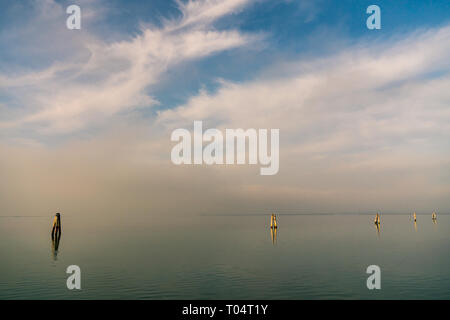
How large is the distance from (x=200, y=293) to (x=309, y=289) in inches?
284

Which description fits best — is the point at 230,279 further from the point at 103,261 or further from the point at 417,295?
the point at 103,261

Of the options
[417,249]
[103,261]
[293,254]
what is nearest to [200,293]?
[103,261]

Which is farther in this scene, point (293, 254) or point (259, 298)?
point (293, 254)

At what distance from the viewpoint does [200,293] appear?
22312 mm

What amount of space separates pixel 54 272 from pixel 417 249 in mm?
41597

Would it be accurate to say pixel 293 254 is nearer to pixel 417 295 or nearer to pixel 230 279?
pixel 230 279

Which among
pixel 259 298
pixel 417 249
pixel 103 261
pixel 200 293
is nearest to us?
pixel 259 298

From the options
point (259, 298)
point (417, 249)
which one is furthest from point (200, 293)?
point (417, 249)
